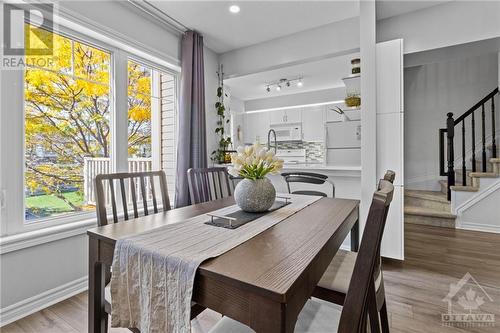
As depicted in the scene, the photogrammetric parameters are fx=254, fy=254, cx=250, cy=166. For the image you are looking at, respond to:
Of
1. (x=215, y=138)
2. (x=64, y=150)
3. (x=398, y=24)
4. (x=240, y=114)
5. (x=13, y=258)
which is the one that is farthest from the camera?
(x=240, y=114)

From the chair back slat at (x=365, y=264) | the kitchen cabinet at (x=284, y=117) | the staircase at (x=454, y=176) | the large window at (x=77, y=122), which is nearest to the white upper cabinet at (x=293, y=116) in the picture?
the kitchen cabinet at (x=284, y=117)

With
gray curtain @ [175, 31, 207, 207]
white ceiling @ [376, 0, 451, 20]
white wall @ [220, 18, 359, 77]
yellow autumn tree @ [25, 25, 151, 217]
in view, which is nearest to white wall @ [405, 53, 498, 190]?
white ceiling @ [376, 0, 451, 20]

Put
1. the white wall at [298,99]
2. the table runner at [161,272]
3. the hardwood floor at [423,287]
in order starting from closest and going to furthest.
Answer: the table runner at [161,272] < the hardwood floor at [423,287] < the white wall at [298,99]

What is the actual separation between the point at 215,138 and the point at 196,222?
2529 millimetres

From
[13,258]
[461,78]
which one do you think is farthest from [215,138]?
[461,78]

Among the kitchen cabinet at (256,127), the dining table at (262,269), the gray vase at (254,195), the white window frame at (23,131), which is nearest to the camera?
the dining table at (262,269)

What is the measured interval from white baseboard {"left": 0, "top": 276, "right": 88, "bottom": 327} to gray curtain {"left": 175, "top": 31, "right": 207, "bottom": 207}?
3.88 feet

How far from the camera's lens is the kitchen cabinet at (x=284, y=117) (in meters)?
6.45

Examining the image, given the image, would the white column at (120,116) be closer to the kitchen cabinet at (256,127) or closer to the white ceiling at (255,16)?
the white ceiling at (255,16)

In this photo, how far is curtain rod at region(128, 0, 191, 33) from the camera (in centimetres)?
248

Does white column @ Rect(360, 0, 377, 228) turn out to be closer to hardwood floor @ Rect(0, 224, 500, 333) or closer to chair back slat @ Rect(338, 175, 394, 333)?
hardwood floor @ Rect(0, 224, 500, 333)

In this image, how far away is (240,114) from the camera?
7.07m

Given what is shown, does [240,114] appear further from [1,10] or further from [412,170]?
[1,10]

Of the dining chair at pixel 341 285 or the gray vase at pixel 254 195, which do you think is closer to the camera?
the dining chair at pixel 341 285
